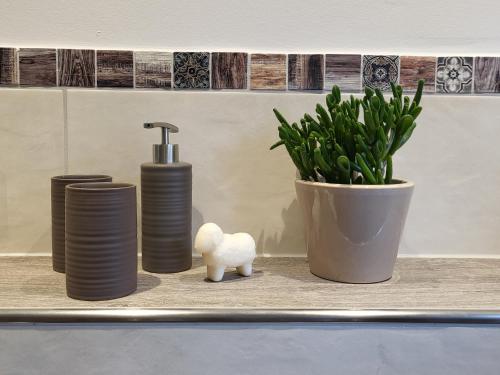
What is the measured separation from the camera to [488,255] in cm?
79

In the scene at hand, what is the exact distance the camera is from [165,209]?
67 cm

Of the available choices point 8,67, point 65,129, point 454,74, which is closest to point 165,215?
point 65,129

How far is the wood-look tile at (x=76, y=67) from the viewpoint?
74 cm

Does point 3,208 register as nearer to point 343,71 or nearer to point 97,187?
point 97,187

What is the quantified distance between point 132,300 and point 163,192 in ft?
0.51

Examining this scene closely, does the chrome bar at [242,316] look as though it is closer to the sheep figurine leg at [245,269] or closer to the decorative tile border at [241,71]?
the sheep figurine leg at [245,269]

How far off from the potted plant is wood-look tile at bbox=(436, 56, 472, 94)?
161mm

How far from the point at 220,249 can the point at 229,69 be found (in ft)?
0.92

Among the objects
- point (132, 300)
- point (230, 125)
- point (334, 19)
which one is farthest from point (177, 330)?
point (334, 19)

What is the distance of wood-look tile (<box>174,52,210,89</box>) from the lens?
75cm

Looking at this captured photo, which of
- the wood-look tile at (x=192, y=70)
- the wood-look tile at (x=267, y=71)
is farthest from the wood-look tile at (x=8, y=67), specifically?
the wood-look tile at (x=267, y=71)

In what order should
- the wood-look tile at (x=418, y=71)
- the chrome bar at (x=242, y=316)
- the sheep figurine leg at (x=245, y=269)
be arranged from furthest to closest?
the wood-look tile at (x=418, y=71) < the sheep figurine leg at (x=245, y=269) < the chrome bar at (x=242, y=316)

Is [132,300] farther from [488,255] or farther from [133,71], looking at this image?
[488,255]

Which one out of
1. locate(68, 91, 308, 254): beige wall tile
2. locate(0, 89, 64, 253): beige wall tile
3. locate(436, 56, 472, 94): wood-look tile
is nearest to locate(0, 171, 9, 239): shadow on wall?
locate(0, 89, 64, 253): beige wall tile
